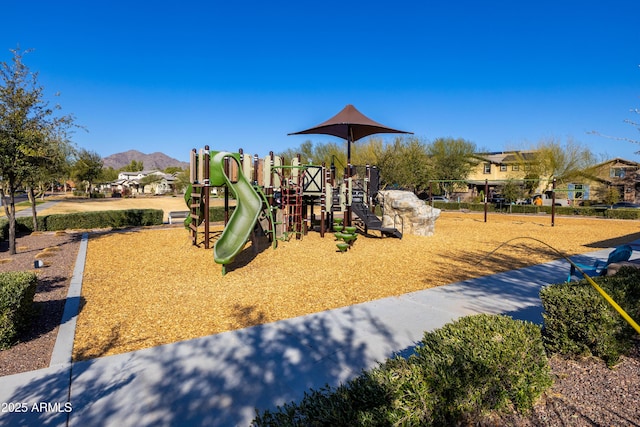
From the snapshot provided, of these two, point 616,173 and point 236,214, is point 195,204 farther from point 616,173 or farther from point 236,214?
point 616,173

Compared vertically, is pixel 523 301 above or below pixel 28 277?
below

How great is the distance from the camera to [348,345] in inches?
188

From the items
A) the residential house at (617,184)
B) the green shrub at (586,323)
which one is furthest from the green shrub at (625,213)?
the green shrub at (586,323)

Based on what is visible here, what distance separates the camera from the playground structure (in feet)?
33.4

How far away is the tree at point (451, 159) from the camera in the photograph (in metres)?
45.3

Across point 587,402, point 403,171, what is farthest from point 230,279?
point 403,171

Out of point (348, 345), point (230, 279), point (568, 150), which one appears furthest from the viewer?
point (568, 150)

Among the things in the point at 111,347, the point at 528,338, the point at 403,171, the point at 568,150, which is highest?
the point at 568,150

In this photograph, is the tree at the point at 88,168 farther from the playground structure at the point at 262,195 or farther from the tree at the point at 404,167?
the playground structure at the point at 262,195

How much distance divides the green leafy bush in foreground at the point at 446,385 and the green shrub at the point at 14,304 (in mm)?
4039

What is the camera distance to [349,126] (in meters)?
14.5

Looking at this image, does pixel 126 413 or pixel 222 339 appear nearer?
pixel 126 413

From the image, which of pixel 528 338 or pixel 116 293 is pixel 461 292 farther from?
pixel 116 293

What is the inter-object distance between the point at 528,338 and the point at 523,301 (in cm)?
361
